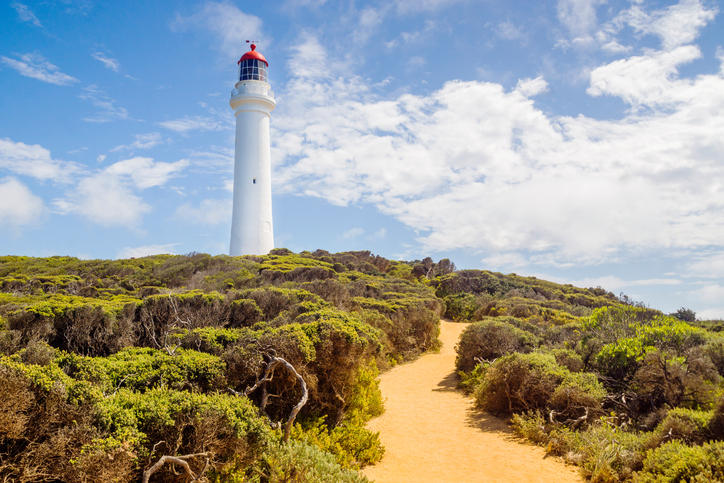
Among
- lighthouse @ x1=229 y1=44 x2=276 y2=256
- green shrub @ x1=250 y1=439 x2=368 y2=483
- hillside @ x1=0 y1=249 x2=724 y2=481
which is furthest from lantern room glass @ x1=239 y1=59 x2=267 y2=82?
green shrub @ x1=250 y1=439 x2=368 y2=483

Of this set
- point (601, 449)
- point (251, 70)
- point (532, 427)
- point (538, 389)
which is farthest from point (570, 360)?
point (251, 70)

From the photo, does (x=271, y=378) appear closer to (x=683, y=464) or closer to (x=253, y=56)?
(x=683, y=464)

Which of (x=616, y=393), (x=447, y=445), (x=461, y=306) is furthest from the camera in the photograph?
(x=461, y=306)

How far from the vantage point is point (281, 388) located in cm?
713

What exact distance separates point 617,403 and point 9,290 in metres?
20.6

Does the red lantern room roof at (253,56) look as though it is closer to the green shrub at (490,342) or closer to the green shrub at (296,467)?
the green shrub at (490,342)

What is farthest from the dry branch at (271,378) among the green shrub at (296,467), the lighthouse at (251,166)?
the lighthouse at (251,166)

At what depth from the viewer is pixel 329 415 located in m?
7.93

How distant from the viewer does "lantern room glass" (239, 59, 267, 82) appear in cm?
2992

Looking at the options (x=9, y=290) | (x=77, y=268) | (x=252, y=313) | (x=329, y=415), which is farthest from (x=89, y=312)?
(x=77, y=268)

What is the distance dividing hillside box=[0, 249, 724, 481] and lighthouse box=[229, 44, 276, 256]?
A: 1445 cm

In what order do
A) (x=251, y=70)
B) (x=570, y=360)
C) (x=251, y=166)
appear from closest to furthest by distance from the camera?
1. (x=570, y=360)
2. (x=251, y=166)
3. (x=251, y=70)

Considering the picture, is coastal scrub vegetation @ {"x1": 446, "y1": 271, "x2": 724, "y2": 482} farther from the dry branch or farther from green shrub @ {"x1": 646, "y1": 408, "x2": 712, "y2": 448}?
the dry branch

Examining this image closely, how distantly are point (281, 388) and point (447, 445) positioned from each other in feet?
11.8
